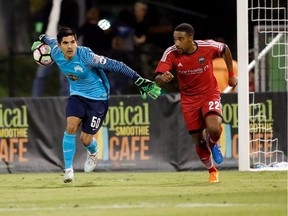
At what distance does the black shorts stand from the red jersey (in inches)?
47.3

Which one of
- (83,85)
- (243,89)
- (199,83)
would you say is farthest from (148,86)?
(243,89)

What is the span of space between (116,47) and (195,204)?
11472 millimetres

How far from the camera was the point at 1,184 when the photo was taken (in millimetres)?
16859

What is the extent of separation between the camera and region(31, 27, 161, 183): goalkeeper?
16.4 metres

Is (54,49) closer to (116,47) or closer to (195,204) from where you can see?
(195,204)

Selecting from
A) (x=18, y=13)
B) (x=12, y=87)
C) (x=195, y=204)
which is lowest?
(x=195, y=204)

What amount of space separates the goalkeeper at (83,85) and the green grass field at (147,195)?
26.0 inches

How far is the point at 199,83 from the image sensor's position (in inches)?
645

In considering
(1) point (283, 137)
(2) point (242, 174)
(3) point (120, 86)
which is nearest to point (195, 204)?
(2) point (242, 174)

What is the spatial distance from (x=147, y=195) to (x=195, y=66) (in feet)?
8.73

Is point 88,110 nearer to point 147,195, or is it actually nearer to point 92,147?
point 92,147

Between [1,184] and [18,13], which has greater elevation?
[18,13]

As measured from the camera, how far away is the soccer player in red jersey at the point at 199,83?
16.2 meters

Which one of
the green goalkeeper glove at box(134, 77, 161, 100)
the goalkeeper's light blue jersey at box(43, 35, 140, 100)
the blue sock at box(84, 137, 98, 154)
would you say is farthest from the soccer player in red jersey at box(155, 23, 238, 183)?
the blue sock at box(84, 137, 98, 154)
